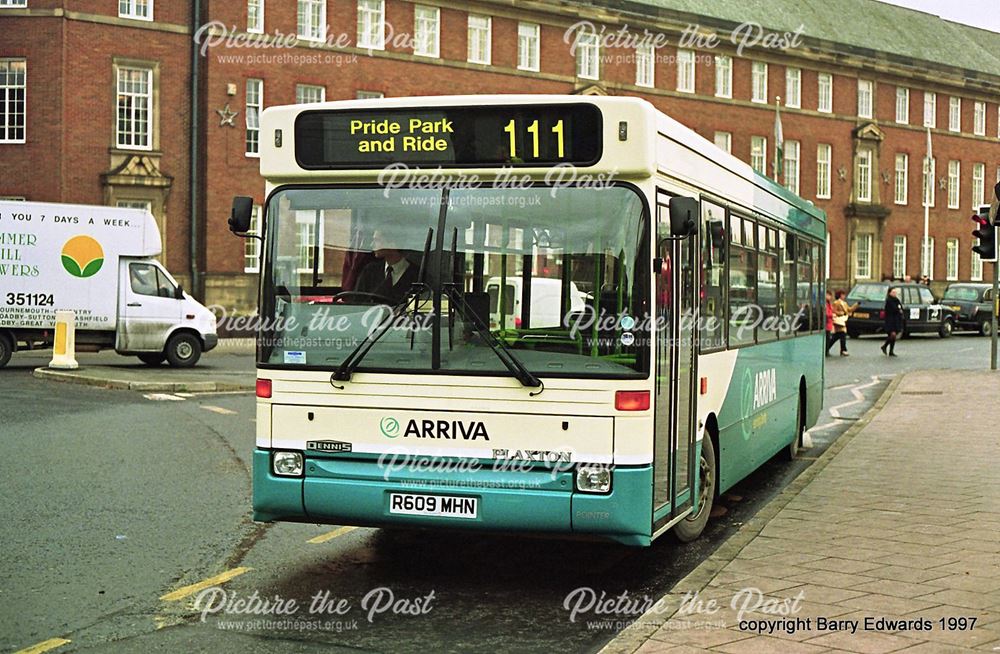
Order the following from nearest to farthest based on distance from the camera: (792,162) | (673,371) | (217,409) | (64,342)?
(673,371) < (217,409) < (64,342) < (792,162)

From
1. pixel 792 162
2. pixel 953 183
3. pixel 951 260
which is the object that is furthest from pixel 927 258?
pixel 792 162

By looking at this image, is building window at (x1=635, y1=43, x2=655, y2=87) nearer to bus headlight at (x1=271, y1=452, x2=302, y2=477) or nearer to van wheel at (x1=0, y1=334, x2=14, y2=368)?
van wheel at (x1=0, y1=334, x2=14, y2=368)

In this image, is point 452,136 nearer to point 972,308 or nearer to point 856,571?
point 856,571

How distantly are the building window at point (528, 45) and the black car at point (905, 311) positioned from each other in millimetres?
17212

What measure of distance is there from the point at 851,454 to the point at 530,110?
7.60 meters

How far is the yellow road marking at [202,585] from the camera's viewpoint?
7.54 meters

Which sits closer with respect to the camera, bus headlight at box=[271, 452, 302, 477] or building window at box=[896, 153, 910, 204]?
bus headlight at box=[271, 452, 302, 477]

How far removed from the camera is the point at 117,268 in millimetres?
28109

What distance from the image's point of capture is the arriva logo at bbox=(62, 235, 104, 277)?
27781 millimetres

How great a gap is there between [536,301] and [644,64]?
185 ft

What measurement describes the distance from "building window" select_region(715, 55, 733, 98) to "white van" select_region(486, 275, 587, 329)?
60.2 metres

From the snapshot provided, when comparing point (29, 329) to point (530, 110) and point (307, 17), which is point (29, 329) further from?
point (307, 17)

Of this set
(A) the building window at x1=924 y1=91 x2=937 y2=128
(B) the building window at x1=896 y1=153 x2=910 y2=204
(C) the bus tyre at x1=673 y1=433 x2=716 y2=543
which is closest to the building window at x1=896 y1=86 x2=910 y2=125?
(A) the building window at x1=924 y1=91 x2=937 y2=128

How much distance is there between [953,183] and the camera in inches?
3199
